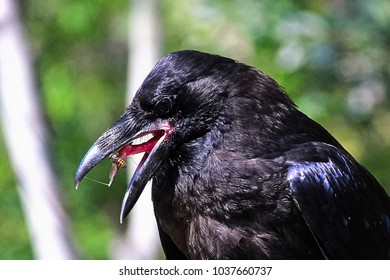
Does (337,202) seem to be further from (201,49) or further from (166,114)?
(201,49)

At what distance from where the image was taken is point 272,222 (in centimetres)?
376

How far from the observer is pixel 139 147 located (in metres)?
3.99

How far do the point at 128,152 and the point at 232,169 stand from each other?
441mm

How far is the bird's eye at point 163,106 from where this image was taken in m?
3.83

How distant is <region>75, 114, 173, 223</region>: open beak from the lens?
383 cm

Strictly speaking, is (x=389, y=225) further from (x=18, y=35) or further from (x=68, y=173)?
(x=68, y=173)

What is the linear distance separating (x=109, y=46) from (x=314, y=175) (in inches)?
412

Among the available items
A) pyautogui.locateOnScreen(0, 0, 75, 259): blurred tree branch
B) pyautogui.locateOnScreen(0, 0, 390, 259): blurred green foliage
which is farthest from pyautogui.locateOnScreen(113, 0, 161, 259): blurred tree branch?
pyautogui.locateOnScreen(0, 0, 75, 259): blurred tree branch

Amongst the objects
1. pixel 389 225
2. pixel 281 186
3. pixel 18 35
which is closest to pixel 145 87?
pixel 281 186

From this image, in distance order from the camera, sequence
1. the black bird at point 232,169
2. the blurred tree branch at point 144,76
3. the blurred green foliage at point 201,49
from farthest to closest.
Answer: the blurred tree branch at point 144,76 → the blurred green foliage at point 201,49 → the black bird at point 232,169

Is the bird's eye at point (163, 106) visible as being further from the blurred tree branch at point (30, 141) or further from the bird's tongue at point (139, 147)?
the blurred tree branch at point (30, 141)

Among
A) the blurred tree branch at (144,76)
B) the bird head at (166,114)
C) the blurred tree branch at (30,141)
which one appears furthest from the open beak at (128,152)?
the blurred tree branch at (144,76)

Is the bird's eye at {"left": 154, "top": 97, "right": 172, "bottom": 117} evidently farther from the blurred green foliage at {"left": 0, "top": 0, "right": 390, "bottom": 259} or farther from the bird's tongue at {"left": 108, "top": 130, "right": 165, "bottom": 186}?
the blurred green foliage at {"left": 0, "top": 0, "right": 390, "bottom": 259}

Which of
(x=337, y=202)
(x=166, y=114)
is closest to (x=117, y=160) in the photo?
(x=166, y=114)
